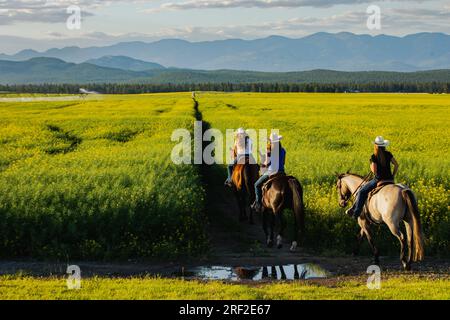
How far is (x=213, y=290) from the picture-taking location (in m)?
12.5

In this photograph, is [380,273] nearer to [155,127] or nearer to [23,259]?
[23,259]

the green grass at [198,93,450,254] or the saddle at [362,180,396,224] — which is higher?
the saddle at [362,180,396,224]

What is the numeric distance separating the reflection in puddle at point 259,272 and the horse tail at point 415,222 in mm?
2274

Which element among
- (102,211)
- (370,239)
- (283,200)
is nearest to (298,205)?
(283,200)

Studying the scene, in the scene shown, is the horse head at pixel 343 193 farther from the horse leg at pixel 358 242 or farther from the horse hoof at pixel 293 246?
the horse hoof at pixel 293 246

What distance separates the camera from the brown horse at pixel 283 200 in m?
17.7

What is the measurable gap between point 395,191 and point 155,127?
131 ft

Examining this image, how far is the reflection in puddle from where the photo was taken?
15.4 meters

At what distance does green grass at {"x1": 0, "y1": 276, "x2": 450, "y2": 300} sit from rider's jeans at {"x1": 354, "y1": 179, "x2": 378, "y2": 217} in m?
2.58

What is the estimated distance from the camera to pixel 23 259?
56.2 feet

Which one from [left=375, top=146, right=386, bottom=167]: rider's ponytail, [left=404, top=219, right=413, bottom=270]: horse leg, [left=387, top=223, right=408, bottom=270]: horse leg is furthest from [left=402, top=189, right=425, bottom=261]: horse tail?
[left=375, top=146, right=386, bottom=167]: rider's ponytail

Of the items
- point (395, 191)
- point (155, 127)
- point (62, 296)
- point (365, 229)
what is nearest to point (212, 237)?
point (365, 229)

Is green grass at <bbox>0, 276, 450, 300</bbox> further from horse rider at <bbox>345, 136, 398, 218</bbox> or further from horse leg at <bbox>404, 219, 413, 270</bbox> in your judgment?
horse rider at <bbox>345, 136, 398, 218</bbox>

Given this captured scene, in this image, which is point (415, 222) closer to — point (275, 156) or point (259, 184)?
point (275, 156)
